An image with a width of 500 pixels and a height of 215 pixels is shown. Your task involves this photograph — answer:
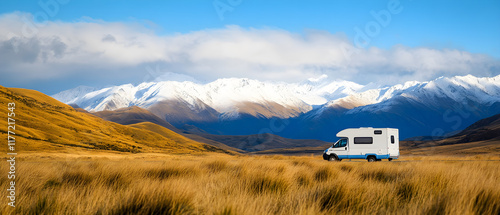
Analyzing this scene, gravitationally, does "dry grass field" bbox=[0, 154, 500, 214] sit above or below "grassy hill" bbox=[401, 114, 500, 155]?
above

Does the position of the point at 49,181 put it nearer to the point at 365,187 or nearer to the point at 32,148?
the point at 365,187

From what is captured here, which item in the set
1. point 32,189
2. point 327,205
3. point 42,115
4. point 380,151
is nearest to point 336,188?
point 327,205

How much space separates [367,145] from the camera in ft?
98.1

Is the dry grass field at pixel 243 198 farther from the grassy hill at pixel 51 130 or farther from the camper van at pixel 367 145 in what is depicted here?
the grassy hill at pixel 51 130

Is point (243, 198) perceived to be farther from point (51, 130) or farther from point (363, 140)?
point (51, 130)

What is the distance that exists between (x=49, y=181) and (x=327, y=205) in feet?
21.7

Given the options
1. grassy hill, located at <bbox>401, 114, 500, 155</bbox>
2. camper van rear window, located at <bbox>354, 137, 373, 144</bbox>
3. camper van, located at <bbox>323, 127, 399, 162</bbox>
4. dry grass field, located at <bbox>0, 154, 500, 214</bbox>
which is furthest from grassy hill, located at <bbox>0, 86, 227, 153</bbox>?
grassy hill, located at <bbox>401, 114, 500, 155</bbox>

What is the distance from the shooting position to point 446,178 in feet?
27.0

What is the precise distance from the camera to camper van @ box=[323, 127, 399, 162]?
29.4 m

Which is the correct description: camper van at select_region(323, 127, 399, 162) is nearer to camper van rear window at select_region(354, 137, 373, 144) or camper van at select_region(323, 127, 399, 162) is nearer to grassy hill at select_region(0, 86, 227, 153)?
camper van rear window at select_region(354, 137, 373, 144)

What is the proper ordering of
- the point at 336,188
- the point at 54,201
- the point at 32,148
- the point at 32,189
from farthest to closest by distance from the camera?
the point at 32,148 < the point at 32,189 < the point at 336,188 < the point at 54,201

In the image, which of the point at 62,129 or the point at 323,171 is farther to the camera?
the point at 62,129

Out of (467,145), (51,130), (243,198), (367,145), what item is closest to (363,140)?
(367,145)

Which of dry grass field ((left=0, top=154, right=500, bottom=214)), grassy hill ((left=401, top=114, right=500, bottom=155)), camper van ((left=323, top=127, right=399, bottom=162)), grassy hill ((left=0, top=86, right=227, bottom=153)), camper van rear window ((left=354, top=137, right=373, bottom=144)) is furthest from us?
grassy hill ((left=401, top=114, right=500, bottom=155))
